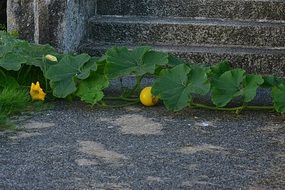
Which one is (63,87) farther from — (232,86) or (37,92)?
(232,86)

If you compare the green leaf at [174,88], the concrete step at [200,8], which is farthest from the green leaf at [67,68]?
the concrete step at [200,8]

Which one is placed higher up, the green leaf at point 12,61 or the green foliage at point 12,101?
the green leaf at point 12,61

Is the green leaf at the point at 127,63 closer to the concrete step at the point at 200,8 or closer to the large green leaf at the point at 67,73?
the large green leaf at the point at 67,73

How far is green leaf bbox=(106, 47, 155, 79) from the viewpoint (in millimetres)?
4199

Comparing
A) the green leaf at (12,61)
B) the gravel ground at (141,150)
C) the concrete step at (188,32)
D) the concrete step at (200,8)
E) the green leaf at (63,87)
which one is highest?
the concrete step at (200,8)

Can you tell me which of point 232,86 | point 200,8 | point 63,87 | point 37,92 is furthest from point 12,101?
point 200,8

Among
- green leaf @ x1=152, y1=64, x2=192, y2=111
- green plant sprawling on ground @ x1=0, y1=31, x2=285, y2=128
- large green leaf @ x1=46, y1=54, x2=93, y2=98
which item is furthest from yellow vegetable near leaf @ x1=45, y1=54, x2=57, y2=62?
green leaf @ x1=152, y1=64, x2=192, y2=111

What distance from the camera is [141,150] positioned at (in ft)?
11.7

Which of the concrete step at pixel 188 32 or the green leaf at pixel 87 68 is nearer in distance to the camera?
the green leaf at pixel 87 68

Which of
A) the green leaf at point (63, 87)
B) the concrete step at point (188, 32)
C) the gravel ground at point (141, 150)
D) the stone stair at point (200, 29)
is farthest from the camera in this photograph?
the concrete step at point (188, 32)

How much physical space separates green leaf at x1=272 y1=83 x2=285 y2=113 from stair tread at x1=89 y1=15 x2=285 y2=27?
1299mm

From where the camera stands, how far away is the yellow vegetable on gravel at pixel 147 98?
14.1 feet

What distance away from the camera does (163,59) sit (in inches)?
167

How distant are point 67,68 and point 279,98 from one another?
123 centimetres
